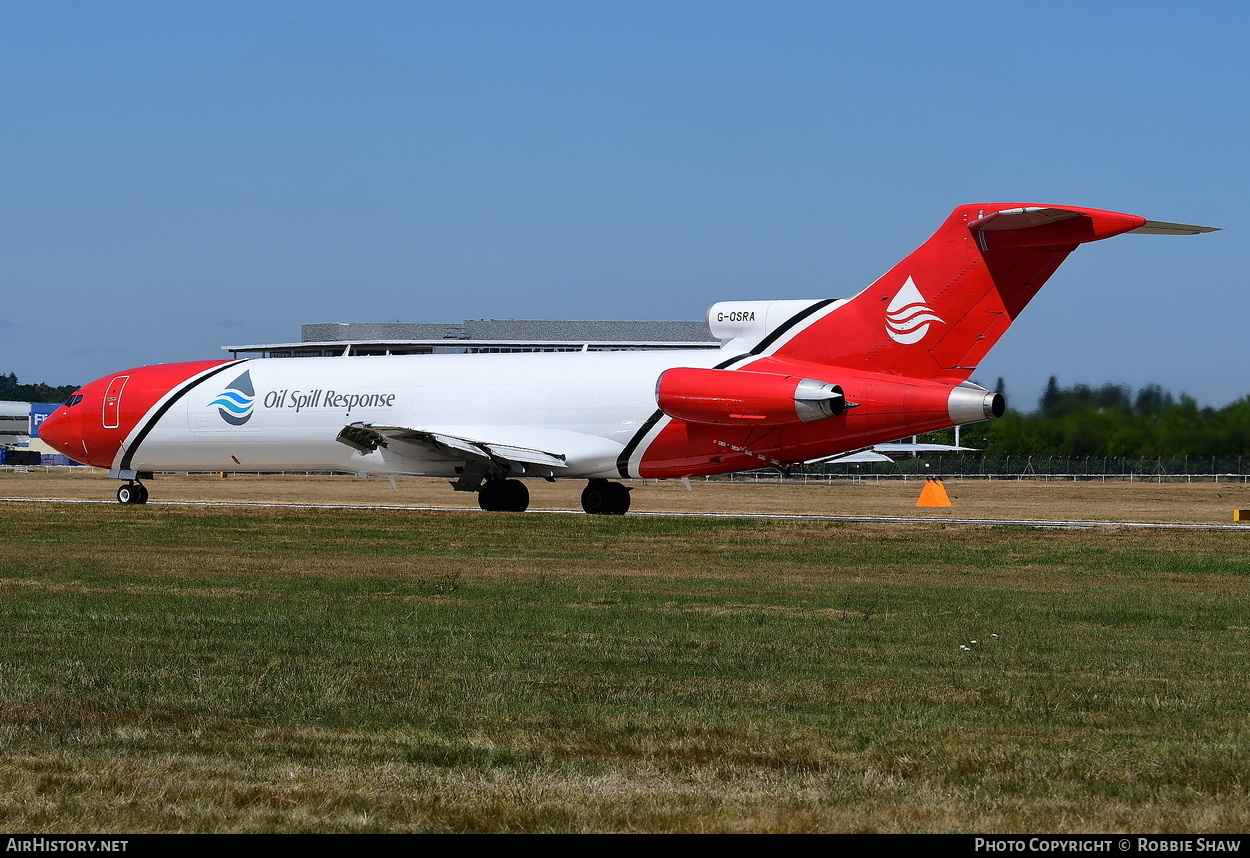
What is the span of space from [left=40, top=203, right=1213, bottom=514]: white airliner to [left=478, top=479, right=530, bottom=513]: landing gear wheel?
4cm

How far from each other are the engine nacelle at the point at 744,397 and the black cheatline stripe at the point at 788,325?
38.7 inches

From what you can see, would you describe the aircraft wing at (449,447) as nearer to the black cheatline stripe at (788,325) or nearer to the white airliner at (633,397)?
the white airliner at (633,397)

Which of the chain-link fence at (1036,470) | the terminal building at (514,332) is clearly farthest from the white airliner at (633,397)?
the terminal building at (514,332)

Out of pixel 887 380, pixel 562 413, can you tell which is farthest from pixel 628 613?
pixel 562 413

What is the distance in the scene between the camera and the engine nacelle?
96.1ft

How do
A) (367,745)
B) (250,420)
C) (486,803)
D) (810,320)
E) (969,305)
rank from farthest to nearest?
(250,420), (810,320), (969,305), (367,745), (486,803)

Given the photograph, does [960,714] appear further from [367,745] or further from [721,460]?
[721,460]

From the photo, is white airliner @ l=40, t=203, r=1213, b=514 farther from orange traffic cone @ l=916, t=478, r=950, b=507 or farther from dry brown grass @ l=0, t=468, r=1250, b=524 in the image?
orange traffic cone @ l=916, t=478, r=950, b=507

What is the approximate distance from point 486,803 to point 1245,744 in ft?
14.5

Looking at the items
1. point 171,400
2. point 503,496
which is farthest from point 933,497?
point 171,400

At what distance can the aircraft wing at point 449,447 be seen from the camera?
3362 centimetres

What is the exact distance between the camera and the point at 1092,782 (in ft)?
23.7

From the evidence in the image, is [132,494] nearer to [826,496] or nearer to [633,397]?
[633,397]
